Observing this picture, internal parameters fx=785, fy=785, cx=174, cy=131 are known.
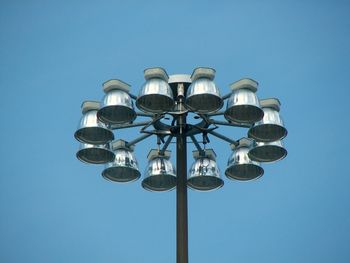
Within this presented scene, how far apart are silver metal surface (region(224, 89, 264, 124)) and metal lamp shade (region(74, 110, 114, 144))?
78.5 inches

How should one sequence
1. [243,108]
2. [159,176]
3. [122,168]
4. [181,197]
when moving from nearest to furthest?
1. [181,197]
2. [243,108]
3. [122,168]
4. [159,176]

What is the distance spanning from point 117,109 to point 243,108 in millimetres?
2028

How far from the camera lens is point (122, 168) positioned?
1361 centimetres

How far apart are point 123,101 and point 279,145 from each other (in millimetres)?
2764

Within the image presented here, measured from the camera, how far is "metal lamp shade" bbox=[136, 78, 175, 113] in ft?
39.9

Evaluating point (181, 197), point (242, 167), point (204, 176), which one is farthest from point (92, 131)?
point (242, 167)

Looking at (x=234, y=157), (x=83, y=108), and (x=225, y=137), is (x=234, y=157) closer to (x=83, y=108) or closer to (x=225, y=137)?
(x=225, y=137)

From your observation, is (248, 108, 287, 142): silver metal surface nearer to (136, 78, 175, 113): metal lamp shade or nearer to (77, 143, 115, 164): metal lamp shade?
(136, 78, 175, 113): metal lamp shade

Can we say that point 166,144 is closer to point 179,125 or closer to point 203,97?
point 179,125

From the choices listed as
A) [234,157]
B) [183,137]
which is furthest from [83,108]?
[234,157]

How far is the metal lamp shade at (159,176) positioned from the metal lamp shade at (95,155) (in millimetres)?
693

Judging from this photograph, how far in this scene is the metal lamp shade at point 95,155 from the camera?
13195 millimetres

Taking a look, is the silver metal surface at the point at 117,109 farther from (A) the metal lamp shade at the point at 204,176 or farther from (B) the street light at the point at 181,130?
(A) the metal lamp shade at the point at 204,176

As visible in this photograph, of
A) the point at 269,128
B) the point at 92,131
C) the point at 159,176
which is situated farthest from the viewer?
the point at 159,176
